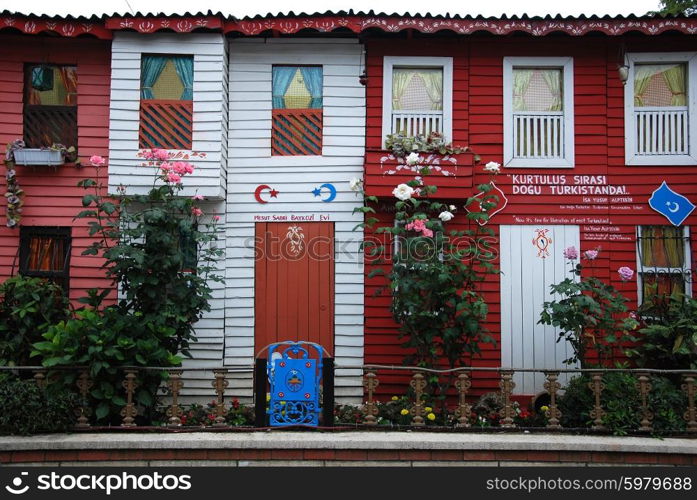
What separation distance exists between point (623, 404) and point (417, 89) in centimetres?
558

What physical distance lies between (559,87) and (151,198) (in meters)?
6.56

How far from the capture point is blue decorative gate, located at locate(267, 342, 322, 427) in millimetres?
7512

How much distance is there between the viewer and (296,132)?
10.1 metres

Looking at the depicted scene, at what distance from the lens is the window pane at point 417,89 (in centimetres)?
1012

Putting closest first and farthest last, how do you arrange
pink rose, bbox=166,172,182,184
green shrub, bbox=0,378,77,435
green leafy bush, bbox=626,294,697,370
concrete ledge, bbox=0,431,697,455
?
1. concrete ledge, bbox=0,431,697,455
2. green shrub, bbox=0,378,77,435
3. pink rose, bbox=166,172,182,184
4. green leafy bush, bbox=626,294,697,370

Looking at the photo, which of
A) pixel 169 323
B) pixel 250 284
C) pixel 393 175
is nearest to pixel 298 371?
pixel 169 323

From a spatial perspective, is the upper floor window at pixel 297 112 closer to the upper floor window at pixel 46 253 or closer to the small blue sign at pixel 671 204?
the upper floor window at pixel 46 253

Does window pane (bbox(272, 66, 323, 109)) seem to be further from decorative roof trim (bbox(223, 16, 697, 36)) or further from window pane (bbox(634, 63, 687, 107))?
window pane (bbox(634, 63, 687, 107))

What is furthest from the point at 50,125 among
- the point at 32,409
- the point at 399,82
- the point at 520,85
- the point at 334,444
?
the point at 520,85

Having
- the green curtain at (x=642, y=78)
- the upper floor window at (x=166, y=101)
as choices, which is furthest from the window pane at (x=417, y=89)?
the upper floor window at (x=166, y=101)

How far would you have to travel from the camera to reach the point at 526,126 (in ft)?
33.0

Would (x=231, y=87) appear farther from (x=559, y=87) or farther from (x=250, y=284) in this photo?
(x=559, y=87)

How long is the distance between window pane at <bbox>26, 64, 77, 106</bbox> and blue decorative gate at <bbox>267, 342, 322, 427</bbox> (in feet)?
18.9

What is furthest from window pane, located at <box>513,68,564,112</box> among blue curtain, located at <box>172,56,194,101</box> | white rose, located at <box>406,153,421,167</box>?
blue curtain, located at <box>172,56,194,101</box>
